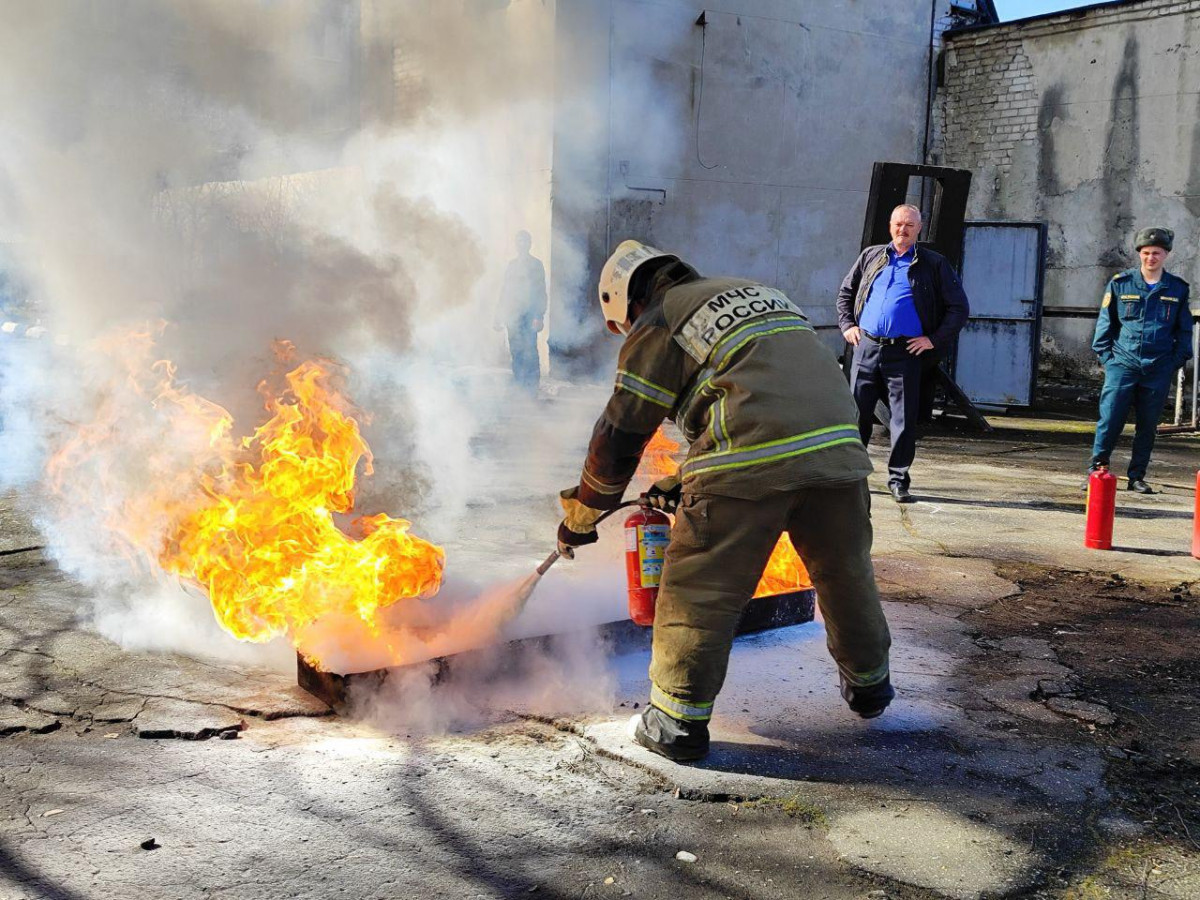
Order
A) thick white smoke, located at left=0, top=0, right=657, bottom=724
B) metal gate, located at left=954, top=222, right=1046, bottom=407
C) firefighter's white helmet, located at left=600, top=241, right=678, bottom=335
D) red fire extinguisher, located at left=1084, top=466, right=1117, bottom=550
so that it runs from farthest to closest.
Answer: metal gate, located at left=954, top=222, right=1046, bottom=407 → red fire extinguisher, located at left=1084, top=466, right=1117, bottom=550 → thick white smoke, located at left=0, top=0, right=657, bottom=724 → firefighter's white helmet, located at left=600, top=241, right=678, bottom=335

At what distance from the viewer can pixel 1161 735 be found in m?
3.64

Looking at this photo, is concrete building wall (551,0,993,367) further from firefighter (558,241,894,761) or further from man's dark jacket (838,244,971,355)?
firefighter (558,241,894,761)

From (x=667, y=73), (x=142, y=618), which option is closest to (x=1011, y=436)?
(x=667, y=73)

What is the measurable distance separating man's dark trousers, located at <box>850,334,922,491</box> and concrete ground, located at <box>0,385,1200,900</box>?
8.32ft

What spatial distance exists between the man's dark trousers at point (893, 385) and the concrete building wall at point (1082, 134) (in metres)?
6.85

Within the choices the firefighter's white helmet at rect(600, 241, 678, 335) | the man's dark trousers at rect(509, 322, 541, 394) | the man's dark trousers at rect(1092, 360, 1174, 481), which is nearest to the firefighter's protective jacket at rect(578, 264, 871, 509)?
the firefighter's white helmet at rect(600, 241, 678, 335)

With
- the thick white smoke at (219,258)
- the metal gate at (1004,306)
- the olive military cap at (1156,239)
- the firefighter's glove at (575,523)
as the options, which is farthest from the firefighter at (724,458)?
the metal gate at (1004,306)

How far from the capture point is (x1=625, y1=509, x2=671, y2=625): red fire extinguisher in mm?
3717

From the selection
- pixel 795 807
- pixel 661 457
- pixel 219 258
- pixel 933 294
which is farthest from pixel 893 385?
pixel 795 807

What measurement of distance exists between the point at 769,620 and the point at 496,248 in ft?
31.2

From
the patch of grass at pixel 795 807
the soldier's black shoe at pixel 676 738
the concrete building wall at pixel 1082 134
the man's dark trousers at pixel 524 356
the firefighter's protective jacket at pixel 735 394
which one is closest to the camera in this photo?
the patch of grass at pixel 795 807

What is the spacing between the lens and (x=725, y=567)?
3.26 metres

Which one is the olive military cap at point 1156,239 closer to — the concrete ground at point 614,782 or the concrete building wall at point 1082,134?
the concrete ground at point 614,782

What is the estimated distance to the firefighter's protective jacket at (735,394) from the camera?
3197 millimetres
